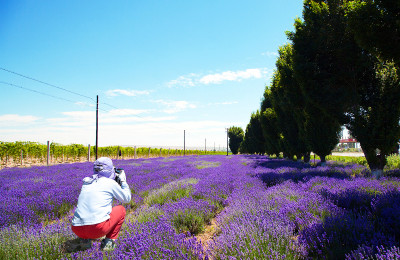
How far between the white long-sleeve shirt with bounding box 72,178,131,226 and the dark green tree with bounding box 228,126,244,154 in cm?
6100

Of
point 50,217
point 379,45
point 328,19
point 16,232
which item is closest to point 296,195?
point 379,45

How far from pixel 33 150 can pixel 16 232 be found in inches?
1088

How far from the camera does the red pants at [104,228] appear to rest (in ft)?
8.41

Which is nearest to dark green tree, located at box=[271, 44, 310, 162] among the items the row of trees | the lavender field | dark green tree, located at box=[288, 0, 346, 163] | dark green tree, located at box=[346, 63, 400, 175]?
dark green tree, located at box=[288, 0, 346, 163]

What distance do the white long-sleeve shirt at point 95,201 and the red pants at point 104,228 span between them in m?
0.06

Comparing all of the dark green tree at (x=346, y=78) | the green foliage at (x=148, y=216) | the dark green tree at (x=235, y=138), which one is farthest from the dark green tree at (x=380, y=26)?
the dark green tree at (x=235, y=138)

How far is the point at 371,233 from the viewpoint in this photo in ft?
7.36

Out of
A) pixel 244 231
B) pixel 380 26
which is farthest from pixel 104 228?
pixel 380 26

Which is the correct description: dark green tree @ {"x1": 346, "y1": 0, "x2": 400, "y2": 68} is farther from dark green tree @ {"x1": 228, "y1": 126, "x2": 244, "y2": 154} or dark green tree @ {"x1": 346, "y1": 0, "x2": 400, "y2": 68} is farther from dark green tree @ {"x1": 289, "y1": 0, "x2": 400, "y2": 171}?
dark green tree @ {"x1": 228, "y1": 126, "x2": 244, "y2": 154}

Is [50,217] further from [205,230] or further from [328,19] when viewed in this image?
[328,19]

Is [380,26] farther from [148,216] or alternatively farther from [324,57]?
[148,216]

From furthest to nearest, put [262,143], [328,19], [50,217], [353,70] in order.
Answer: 1. [262,143]
2. [328,19]
3. [353,70]
4. [50,217]

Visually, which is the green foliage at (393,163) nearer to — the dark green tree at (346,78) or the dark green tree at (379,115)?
the dark green tree at (379,115)

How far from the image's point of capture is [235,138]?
63375 mm
